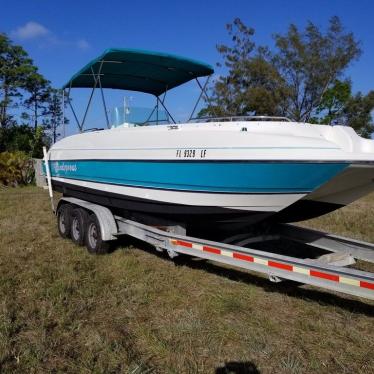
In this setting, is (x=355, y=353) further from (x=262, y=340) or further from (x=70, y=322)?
(x=70, y=322)

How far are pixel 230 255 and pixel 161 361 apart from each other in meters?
1.31

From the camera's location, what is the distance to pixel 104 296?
13.2 feet

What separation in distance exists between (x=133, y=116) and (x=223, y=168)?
256 cm

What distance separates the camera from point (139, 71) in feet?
21.0

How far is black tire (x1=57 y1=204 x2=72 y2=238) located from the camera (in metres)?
6.30

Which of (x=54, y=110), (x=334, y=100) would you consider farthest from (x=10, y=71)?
(x=334, y=100)

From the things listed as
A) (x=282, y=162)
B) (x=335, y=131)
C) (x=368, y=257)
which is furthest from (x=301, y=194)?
(x=368, y=257)

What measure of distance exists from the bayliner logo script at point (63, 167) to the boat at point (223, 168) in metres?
0.45

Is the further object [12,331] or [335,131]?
[335,131]

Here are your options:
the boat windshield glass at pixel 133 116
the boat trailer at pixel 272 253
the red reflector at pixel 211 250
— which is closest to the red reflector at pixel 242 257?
the boat trailer at pixel 272 253

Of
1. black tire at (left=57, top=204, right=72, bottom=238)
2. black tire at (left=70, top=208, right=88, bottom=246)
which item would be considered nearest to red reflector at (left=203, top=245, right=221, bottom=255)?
black tire at (left=70, top=208, right=88, bottom=246)

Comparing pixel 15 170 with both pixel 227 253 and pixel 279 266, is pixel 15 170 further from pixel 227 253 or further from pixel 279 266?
pixel 279 266

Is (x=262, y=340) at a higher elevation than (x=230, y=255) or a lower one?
lower

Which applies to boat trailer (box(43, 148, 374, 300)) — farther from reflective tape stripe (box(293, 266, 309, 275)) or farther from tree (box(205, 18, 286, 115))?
tree (box(205, 18, 286, 115))
